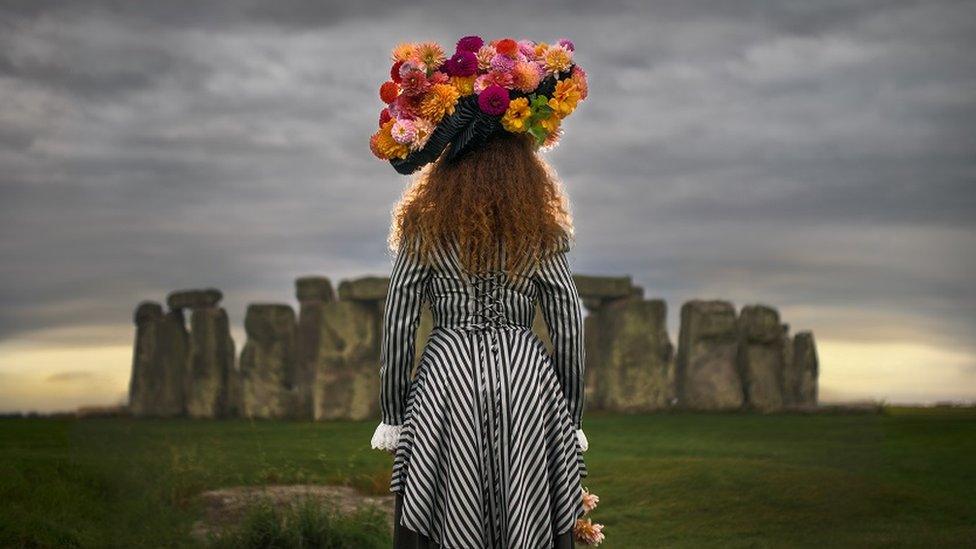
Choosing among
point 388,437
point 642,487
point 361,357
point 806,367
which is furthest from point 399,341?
point 806,367

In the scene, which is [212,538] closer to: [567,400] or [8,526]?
[8,526]

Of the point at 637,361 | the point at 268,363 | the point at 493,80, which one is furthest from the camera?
the point at 268,363

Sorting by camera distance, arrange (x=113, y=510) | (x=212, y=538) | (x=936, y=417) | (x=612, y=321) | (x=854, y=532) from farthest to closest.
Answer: (x=612, y=321)
(x=936, y=417)
(x=854, y=532)
(x=113, y=510)
(x=212, y=538)

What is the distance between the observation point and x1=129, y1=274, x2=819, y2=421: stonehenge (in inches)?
961

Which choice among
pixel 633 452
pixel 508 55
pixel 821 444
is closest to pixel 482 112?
pixel 508 55

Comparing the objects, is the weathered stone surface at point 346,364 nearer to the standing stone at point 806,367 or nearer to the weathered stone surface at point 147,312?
the weathered stone surface at point 147,312

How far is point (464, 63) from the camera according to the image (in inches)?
251

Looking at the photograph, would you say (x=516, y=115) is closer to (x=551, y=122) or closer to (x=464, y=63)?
(x=551, y=122)

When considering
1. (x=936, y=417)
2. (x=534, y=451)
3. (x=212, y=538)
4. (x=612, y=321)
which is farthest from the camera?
(x=612, y=321)

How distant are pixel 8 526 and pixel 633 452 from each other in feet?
31.2

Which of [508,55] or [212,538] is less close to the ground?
[508,55]

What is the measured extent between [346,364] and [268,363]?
208 centimetres

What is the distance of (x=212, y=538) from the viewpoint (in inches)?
360

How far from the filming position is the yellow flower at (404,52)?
6.47 metres
